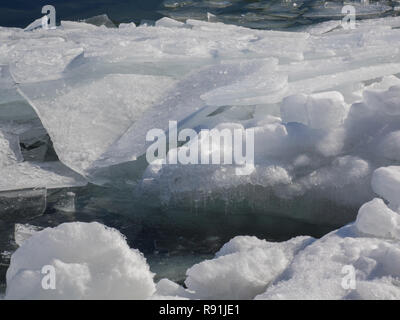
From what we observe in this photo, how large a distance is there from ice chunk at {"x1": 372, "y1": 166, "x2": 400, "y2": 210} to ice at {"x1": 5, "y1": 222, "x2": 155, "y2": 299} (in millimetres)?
911

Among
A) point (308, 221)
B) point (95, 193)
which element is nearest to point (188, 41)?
point (95, 193)

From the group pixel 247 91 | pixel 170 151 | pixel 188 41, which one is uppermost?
pixel 188 41

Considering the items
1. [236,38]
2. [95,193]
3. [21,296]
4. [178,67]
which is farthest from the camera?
[236,38]

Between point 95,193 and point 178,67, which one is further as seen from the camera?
point 178,67

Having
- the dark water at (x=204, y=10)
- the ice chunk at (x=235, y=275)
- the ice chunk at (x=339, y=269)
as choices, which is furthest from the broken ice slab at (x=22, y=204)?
the dark water at (x=204, y=10)

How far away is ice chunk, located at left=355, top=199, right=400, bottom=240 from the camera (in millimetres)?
1858

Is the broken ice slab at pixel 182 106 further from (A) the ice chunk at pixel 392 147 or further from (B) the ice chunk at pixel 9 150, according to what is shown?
(A) the ice chunk at pixel 392 147

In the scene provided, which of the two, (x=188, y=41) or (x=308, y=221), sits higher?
(x=188, y=41)

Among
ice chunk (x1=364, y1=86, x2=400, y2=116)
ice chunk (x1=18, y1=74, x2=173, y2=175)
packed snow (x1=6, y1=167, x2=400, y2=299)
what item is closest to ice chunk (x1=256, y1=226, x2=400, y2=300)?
packed snow (x1=6, y1=167, x2=400, y2=299)

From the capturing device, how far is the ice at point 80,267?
4.80 feet

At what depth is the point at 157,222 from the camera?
2395 mm

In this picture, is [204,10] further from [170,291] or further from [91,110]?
[170,291]
